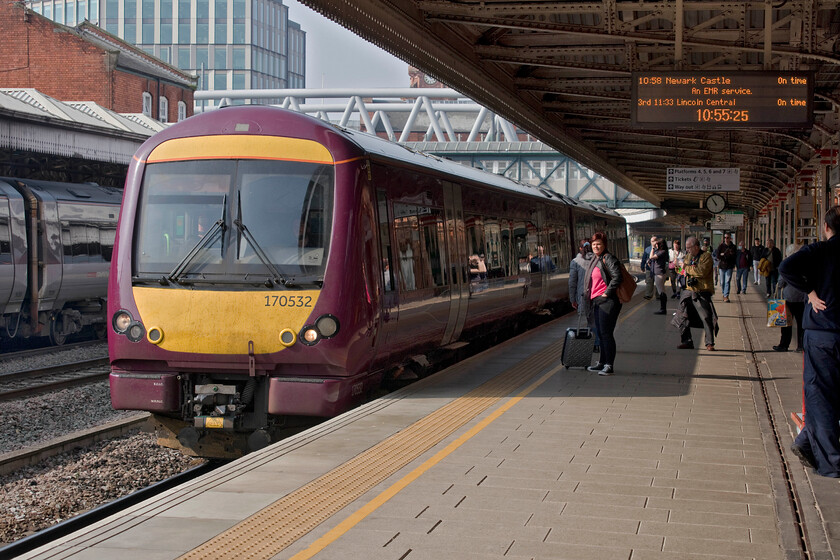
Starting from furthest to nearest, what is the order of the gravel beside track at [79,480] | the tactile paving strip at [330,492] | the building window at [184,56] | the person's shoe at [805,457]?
the building window at [184,56], the gravel beside track at [79,480], the person's shoe at [805,457], the tactile paving strip at [330,492]

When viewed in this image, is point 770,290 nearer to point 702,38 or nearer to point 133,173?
point 702,38

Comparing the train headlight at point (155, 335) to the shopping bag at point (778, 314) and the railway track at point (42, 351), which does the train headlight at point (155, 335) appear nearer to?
the shopping bag at point (778, 314)

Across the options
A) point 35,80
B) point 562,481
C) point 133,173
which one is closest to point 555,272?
point 133,173

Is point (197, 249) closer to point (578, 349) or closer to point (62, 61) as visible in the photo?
point (578, 349)

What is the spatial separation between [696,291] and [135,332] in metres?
8.34

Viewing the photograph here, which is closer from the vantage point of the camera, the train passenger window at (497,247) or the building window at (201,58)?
the train passenger window at (497,247)

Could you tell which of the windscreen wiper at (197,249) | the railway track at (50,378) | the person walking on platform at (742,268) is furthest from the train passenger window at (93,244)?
the person walking on platform at (742,268)

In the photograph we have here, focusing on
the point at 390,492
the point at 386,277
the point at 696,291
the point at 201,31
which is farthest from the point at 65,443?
the point at 201,31

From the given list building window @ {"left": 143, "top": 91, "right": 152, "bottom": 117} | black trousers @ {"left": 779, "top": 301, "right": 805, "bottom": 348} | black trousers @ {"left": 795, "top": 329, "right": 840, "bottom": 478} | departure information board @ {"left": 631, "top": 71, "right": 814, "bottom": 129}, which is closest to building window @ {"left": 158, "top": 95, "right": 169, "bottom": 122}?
building window @ {"left": 143, "top": 91, "right": 152, "bottom": 117}

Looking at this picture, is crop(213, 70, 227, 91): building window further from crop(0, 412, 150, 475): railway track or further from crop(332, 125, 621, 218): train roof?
crop(0, 412, 150, 475): railway track

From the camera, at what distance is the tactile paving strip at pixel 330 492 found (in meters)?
4.96

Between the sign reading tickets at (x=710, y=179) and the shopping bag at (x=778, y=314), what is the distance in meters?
9.18

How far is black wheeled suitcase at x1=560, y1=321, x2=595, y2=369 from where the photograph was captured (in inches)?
469

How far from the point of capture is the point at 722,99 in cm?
1280
